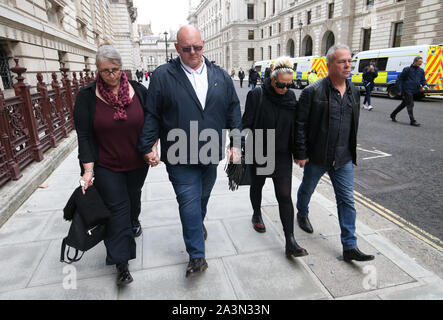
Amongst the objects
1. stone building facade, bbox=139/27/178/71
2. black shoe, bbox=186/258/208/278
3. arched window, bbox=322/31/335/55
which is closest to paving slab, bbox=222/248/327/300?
black shoe, bbox=186/258/208/278

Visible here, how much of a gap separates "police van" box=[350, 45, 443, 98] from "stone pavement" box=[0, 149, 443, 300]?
14859 mm

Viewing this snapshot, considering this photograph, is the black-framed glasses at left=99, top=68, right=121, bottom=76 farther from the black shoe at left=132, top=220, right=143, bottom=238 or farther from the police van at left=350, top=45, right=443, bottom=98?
the police van at left=350, top=45, right=443, bottom=98

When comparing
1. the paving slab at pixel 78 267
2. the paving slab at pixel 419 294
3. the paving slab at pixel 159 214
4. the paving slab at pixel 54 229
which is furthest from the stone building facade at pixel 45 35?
the paving slab at pixel 419 294

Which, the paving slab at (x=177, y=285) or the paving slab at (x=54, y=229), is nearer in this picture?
the paving slab at (x=177, y=285)

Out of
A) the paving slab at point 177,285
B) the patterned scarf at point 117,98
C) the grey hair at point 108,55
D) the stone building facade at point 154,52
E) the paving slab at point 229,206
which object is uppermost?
the stone building facade at point 154,52

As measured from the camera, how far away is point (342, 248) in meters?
2.90

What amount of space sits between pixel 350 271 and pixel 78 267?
7.94 feet

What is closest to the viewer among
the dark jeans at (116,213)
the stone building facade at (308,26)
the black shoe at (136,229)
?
the dark jeans at (116,213)

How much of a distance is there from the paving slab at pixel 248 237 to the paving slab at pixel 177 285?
424mm

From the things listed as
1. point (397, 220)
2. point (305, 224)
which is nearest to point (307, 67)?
point (397, 220)

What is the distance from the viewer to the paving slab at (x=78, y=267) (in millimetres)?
2502

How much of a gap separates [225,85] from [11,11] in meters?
8.72

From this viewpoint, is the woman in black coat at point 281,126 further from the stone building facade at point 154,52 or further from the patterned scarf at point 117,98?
the stone building facade at point 154,52

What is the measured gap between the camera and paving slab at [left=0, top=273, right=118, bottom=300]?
2.27m
